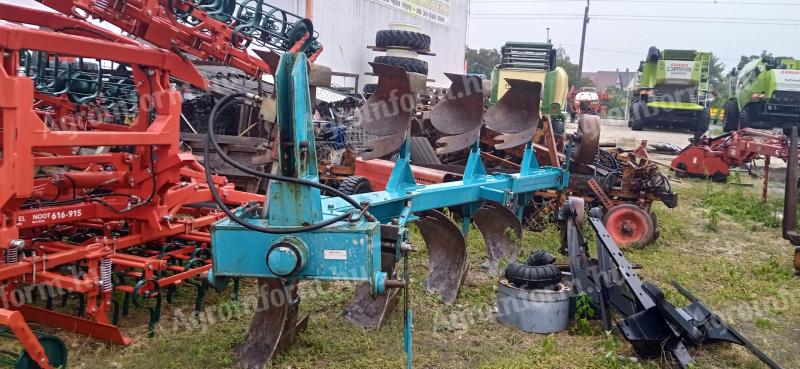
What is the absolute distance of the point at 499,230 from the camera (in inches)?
220

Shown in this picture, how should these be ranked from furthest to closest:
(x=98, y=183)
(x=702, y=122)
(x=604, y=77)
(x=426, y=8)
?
1. (x=604, y=77)
2. (x=426, y=8)
3. (x=702, y=122)
4. (x=98, y=183)

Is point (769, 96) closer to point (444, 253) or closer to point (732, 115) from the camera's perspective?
point (732, 115)

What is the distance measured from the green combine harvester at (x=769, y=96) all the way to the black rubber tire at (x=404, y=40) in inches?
314

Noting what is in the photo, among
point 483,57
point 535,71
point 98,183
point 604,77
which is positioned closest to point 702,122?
point 535,71

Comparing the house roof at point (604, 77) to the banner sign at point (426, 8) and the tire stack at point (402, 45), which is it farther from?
the tire stack at point (402, 45)

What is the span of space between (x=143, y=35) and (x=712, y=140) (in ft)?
Result: 31.5

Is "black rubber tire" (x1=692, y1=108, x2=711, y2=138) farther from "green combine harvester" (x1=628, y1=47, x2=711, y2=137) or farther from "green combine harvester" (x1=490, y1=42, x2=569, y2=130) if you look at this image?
"green combine harvester" (x1=490, y1=42, x2=569, y2=130)

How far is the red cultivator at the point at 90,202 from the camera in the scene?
3146 millimetres

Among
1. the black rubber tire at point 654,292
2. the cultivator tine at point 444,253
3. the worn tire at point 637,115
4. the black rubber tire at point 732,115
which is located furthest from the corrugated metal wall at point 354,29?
the black rubber tire at point 654,292

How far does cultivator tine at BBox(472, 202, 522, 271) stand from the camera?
215 inches

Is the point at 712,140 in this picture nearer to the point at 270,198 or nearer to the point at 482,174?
the point at 482,174

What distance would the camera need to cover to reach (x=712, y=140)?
1101 centimetres

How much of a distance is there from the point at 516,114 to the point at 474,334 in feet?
8.18

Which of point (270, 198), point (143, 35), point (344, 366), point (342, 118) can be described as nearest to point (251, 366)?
point (344, 366)
